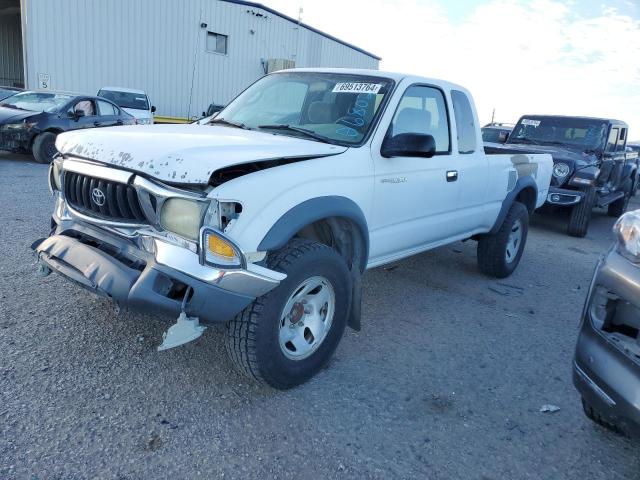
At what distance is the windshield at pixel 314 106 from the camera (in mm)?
3561

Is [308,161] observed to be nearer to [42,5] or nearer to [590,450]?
[590,450]

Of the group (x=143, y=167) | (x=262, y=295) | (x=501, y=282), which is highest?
(x=143, y=167)

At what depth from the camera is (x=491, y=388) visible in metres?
3.27

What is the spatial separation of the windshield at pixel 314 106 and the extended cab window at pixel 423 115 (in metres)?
0.19

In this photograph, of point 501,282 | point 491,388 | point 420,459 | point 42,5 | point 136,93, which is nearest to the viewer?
point 420,459

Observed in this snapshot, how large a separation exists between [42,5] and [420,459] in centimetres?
2011

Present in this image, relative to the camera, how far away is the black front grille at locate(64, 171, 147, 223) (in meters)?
Result: 2.71

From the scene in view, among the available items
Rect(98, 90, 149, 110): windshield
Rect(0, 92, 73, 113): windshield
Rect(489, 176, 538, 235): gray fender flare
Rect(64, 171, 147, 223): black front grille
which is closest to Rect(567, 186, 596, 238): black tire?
Rect(489, 176, 538, 235): gray fender flare

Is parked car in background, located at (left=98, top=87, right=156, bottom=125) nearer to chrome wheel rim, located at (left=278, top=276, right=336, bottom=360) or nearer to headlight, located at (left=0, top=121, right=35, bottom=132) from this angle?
headlight, located at (left=0, top=121, right=35, bottom=132)

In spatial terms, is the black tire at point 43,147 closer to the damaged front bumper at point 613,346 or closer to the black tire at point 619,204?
the damaged front bumper at point 613,346

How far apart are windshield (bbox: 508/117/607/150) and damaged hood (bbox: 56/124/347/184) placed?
309 inches

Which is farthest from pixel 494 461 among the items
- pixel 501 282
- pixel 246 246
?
pixel 501 282

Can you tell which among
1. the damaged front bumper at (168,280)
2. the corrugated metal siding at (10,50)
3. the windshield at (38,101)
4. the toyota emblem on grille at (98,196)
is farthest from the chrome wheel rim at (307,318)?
the corrugated metal siding at (10,50)

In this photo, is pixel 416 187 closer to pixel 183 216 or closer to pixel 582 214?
pixel 183 216
